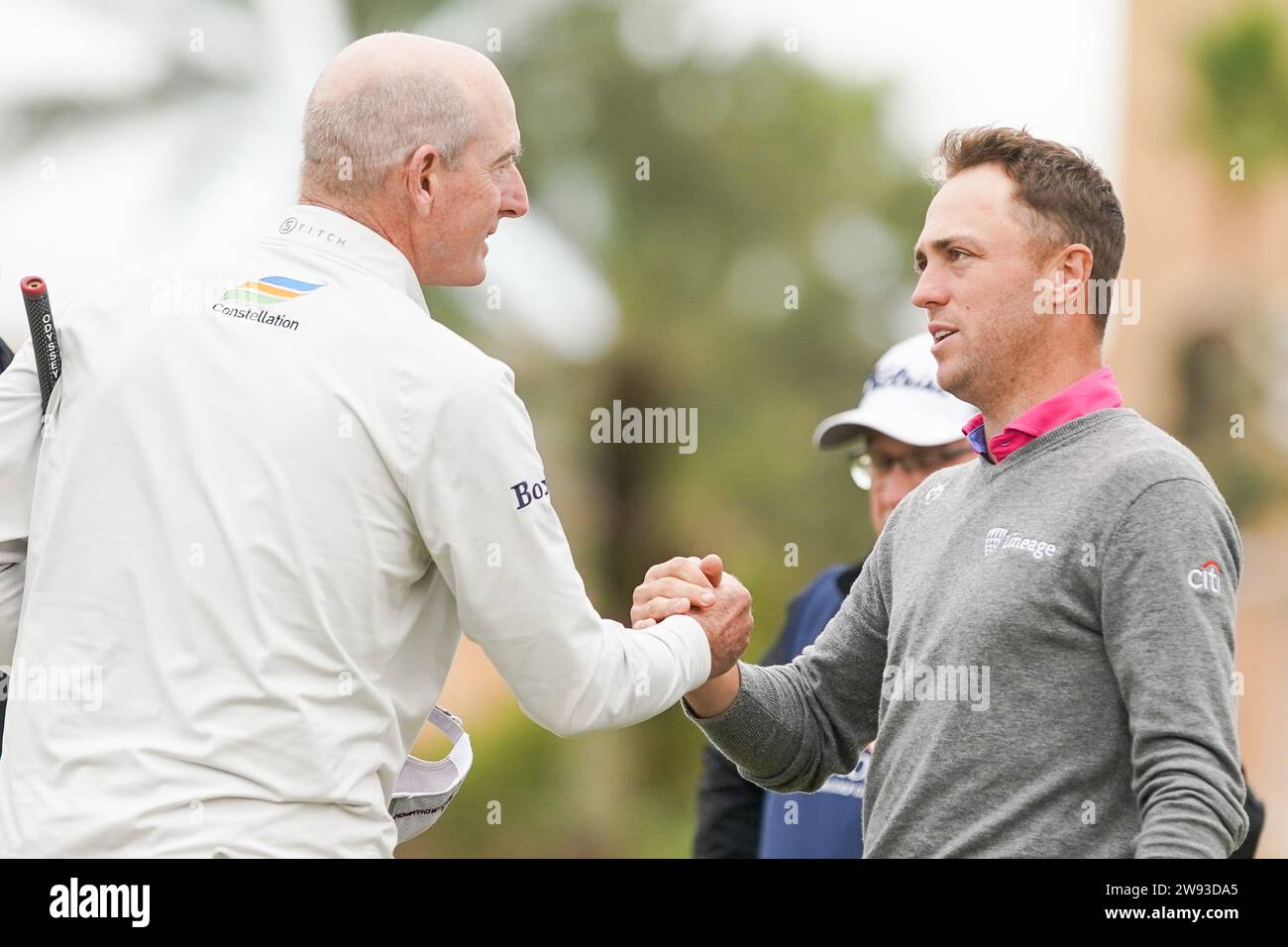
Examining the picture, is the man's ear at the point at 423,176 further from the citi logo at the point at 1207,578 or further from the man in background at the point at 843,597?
the man in background at the point at 843,597

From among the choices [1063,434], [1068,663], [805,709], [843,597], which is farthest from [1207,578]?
[843,597]

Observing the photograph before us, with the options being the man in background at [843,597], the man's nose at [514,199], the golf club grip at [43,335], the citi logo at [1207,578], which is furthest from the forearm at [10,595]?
the man in background at [843,597]

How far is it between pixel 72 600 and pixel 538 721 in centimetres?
93

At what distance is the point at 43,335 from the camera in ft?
10.2

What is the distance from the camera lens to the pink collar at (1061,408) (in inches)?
139

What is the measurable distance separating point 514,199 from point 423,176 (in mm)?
264

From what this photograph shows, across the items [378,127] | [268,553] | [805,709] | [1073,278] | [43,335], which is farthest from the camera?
[805,709]

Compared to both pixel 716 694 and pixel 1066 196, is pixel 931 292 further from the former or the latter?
pixel 716 694

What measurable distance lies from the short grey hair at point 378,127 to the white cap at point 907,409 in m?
1.97

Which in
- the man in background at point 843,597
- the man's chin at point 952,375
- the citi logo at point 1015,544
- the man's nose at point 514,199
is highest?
the man's nose at point 514,199

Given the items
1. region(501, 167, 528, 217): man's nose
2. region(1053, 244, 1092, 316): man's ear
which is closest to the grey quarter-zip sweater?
region(1053, 244, 1092, 316): man's ear

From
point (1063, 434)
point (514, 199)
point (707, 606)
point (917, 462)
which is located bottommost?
point (707, 606)
